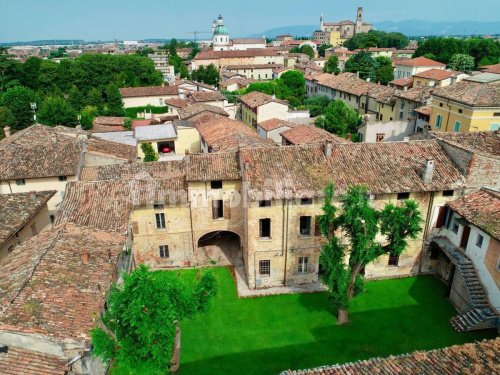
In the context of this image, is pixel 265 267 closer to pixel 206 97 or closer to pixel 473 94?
pixel 473 94

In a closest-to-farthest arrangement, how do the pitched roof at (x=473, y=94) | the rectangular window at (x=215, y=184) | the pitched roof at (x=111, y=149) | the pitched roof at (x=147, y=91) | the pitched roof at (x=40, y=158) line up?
the rectangular window at (x=215, y=184) < the pitched roof at (x=40, y=158) < the pitched roof at (x=111, y=149) < the pitched roof at (x=473, y=94) < the pitched roof at (x=147, y=91)

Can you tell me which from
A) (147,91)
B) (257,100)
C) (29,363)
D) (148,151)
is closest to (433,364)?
(29,363)

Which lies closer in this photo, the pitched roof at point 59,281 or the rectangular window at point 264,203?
the pitched roof at point 59,281

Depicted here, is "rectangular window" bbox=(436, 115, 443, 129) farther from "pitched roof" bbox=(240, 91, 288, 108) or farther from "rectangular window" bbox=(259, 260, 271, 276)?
"rectangular window" bbox=(259, 260, 271, 276)

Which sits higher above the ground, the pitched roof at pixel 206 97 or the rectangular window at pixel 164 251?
the pitched roof at pixel 206 97

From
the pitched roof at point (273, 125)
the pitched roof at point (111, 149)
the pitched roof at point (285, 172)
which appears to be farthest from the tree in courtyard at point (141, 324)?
the pitched roof at point (273, 125)

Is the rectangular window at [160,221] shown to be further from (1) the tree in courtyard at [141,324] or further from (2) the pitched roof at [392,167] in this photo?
(2) the pitched roof at [392,167]

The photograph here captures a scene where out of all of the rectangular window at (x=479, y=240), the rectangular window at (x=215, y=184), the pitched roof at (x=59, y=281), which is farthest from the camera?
the rectangular window at (x=215, y=184)
